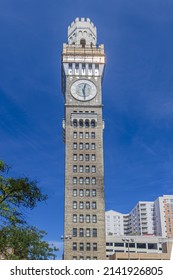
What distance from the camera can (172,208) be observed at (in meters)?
156

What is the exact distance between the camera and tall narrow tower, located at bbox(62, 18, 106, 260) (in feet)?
251

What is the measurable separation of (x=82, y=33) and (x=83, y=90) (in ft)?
64.9

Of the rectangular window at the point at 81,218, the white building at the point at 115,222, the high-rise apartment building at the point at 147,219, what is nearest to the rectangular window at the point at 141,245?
A: the high-rise apartment building at the point at 147,219

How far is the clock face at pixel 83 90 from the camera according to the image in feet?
298

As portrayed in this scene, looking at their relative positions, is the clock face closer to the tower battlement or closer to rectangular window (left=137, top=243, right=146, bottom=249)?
the tower battlement

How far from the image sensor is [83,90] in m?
91.6

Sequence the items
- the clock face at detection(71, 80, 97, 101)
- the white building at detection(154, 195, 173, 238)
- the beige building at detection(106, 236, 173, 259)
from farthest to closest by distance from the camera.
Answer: the white building at detection(154, 195, 173, 238) < the beige building at detection(106, 236, 173, 259) < the clock face at detection(71, 80, 97, 101)

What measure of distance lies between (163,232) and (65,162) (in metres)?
88.6

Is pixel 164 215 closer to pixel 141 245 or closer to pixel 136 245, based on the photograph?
pixel 141 245

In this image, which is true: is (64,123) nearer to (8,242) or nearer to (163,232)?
(8,242)

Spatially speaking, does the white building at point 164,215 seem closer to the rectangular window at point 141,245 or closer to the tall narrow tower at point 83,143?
the rectangular window at point 141,245

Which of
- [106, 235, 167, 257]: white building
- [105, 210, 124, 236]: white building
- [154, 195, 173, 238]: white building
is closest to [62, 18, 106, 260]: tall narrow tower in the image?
[106, 235, 167, 257]: white building

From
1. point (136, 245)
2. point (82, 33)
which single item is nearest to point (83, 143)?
point (82, 33)
